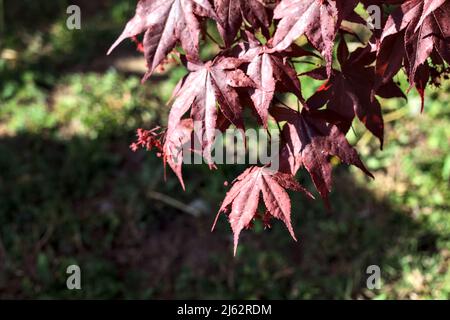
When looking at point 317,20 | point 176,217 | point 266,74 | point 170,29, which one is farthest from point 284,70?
point 176,217

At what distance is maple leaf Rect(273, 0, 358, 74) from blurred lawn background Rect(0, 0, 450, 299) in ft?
6.27

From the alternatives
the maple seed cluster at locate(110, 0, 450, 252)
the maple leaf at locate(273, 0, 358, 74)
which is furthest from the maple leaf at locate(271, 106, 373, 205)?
the maple leaf at locate(273, 0, 358, 74)

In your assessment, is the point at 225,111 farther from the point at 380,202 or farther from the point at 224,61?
the point at 380,202

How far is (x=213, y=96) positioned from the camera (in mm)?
1697

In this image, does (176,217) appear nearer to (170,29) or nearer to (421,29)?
(170,29)

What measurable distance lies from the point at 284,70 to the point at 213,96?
0.22 meters

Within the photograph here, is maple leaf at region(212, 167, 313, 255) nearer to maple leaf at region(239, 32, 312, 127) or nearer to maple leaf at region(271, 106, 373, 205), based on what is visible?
maple leaf at region(271, 106, 373, 205)

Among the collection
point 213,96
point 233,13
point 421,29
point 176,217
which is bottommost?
point 176,217

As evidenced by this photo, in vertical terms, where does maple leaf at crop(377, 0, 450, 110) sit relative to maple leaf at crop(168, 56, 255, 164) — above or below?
above

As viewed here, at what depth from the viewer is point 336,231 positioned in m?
3.72

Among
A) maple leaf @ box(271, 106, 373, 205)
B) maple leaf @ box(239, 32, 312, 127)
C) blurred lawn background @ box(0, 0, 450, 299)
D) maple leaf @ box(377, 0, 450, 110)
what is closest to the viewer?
maple leaf @ box(377, 0, 450, 110)

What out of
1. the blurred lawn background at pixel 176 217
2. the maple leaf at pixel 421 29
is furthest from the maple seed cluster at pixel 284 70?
the blurred lawn background at pixel 176 217

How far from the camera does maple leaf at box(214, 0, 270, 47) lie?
67.0 inches
